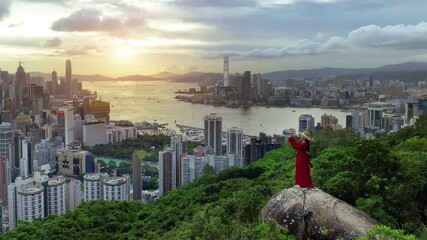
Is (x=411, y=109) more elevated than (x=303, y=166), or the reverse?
(x=303, y=166)

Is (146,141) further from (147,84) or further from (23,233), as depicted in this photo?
(147,84)

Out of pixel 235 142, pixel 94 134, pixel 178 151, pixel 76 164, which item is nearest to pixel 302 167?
pixel 178 151

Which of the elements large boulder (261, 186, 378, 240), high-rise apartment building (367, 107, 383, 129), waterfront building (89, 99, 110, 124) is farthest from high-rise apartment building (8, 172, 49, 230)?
waterfront building (89, 99, 110, 124)

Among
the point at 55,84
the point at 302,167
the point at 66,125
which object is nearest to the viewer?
the point at 302,167

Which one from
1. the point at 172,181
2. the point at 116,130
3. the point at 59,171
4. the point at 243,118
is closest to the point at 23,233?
the point at 172,181

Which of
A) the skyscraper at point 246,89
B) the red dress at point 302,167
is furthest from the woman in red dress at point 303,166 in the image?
the skyscraper at point 246,89

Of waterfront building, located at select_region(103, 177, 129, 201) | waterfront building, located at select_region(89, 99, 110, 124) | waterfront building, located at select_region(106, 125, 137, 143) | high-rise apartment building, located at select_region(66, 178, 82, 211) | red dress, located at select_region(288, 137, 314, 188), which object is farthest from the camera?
waterfront building, located at select_region(89, 99, 110, 124)

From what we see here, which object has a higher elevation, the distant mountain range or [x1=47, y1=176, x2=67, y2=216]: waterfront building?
the distant mountain range

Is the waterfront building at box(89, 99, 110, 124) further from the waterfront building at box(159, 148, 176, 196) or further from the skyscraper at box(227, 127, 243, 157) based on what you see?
the waterfront building at box(159, 148, 176, 196)

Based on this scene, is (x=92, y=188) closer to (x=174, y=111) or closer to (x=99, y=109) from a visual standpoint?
(x=99, y=109)
